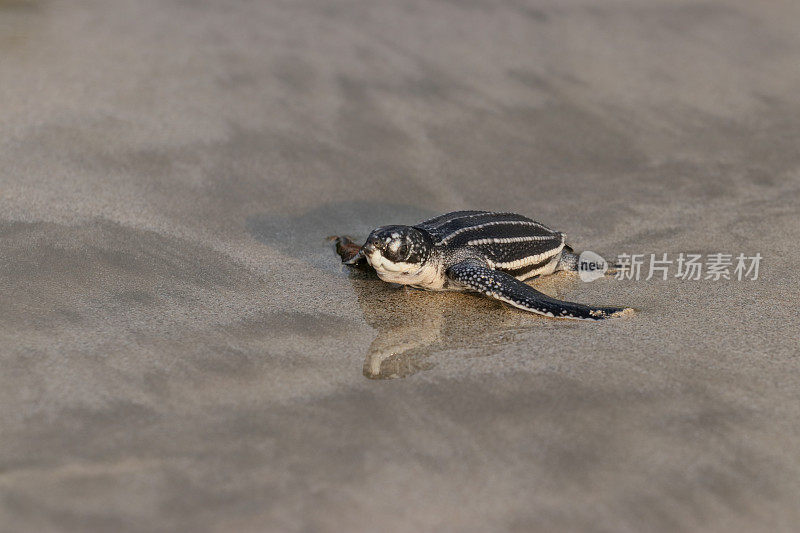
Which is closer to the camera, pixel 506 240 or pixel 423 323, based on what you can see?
pixel 423 323

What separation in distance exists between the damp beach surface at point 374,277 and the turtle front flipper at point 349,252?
0.39ft

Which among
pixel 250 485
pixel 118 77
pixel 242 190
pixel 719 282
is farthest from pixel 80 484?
pixel 118 77

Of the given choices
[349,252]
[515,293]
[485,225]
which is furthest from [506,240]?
[349,252]

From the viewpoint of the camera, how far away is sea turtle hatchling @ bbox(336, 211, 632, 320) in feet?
11.3

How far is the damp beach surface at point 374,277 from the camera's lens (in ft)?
7.84

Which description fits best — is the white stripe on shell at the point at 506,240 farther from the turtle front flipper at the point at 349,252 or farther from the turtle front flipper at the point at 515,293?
the turtle front flipper at the point at 349,252

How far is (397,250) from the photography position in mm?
3463

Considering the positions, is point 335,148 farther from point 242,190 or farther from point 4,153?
point 4,153

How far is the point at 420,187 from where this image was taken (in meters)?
4.88

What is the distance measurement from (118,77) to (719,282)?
4086 mm

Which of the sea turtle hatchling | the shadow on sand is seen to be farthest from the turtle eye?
the shadow on sand

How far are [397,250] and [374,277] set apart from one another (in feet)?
1.34

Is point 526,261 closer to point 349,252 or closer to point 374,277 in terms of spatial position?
point 374,277

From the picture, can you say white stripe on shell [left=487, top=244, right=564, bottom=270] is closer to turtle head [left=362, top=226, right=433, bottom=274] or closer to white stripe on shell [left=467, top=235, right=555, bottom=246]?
white stripe on shell [left=467, top=235, right=555, bottom=246]
